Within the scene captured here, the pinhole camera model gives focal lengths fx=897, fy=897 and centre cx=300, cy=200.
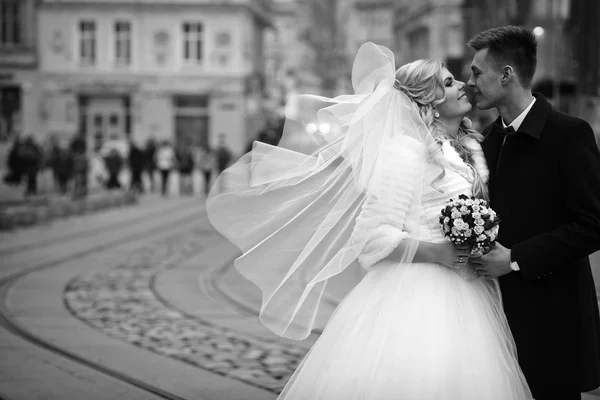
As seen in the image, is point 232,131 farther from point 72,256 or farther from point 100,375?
point 100,375

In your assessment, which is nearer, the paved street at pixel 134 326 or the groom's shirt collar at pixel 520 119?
the groom's shirt collar at pixel 520 119

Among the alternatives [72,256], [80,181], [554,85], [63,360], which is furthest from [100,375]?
[80,181]

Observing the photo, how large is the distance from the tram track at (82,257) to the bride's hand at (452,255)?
2.76m

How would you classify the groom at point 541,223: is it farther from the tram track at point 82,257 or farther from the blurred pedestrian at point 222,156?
the blurred pedestrian at point 222,156

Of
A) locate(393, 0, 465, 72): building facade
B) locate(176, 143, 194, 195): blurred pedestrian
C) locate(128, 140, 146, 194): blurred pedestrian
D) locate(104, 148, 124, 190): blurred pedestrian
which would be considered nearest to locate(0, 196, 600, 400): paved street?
locate(128, 140, 146, 194): blurred pedestrian

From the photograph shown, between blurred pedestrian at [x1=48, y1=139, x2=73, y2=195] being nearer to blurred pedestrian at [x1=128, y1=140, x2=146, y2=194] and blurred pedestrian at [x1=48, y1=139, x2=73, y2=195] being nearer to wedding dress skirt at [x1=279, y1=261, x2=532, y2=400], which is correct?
blurred pedestrian at [x1=128, y1=140, x2=146, y2=194]

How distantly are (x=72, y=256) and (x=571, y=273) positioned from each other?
10.8 metres

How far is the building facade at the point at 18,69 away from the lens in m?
49.4

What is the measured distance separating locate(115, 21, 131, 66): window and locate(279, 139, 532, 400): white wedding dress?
47976mm

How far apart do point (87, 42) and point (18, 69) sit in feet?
13.3

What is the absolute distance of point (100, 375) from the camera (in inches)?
256

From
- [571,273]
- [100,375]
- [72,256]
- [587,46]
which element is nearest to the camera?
[571,273]

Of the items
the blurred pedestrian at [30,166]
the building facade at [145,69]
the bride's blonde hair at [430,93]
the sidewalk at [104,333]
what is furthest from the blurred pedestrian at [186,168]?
the bride's blonde hair at [430,93]

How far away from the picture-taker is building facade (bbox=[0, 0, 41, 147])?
1944 inches
